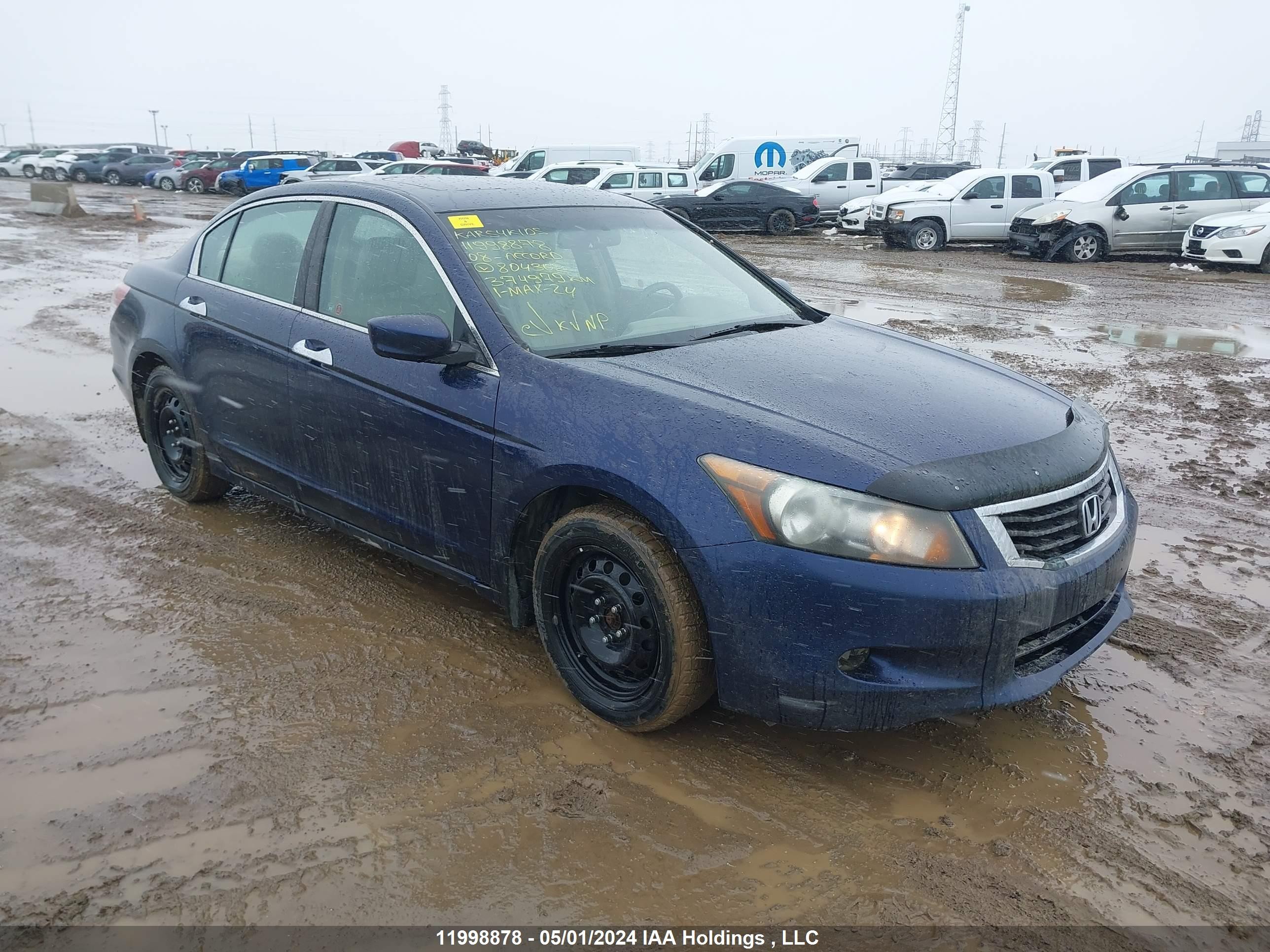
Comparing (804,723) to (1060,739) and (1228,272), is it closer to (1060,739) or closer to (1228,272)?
(1060,739)

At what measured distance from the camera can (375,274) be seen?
383cm

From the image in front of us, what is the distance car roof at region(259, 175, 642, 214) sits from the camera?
3.85 metres

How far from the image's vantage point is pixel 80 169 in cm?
4362

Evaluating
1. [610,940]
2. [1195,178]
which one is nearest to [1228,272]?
[1195,178]

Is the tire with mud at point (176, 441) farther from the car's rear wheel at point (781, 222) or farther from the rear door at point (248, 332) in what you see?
the car's rear wheel at point (781, 222)

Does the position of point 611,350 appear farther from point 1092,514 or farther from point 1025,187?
point 1025,187

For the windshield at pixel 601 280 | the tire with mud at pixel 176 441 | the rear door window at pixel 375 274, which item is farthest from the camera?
the tire with mud at pixel 176 441

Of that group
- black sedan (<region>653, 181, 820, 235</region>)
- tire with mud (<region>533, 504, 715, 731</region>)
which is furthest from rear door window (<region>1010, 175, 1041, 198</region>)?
tire with mud (<region>533, 504, 715, 731</region>)

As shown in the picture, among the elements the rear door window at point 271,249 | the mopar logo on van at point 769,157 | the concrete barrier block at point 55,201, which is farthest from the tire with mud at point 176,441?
the mopar logo on van at point 769,157

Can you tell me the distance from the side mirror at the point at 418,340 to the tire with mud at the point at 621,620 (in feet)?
2.23

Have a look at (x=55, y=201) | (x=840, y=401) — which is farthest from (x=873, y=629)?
(x=55, y=201)

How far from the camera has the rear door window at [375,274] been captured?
358 centimetres

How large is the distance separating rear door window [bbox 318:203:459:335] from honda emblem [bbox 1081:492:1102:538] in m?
2.10

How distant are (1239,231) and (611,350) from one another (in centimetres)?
1650
